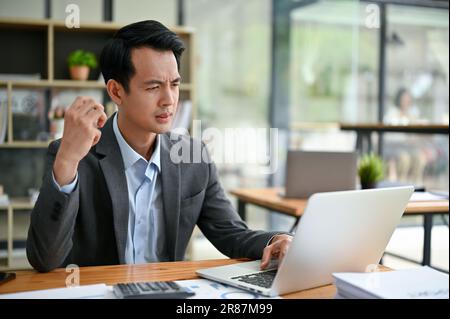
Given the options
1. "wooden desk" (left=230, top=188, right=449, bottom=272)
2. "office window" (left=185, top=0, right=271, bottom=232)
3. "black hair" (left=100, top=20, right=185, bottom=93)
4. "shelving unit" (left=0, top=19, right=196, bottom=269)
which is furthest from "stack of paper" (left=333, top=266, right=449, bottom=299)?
"office window" (left=185, top=0, right=271, bottom=232)

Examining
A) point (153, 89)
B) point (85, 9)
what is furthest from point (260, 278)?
point (85, 9)

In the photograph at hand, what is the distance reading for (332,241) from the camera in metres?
1.07

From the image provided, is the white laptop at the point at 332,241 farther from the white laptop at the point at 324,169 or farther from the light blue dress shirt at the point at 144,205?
the white laptop at the point at 324,169

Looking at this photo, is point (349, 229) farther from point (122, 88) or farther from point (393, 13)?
point (393, 13)

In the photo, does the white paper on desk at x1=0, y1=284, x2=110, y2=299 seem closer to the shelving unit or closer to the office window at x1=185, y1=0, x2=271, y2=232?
the shelving unit

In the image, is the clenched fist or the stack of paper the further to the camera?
the clenched fist

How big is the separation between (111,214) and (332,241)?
681 mm

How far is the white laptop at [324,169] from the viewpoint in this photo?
2.65 m

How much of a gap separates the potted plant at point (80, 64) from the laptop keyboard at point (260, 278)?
3.20 m

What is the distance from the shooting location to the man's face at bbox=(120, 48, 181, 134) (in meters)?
1.48

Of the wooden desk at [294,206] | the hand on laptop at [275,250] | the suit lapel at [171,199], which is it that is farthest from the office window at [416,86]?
the hand on laptop at [275,250]

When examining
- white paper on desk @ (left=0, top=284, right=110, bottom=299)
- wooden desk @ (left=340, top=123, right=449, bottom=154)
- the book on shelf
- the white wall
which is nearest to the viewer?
white paper on desk @ (left=0, top=284, right=110, bottom=299)

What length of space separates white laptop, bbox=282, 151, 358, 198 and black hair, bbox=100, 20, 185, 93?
3.89 feet
